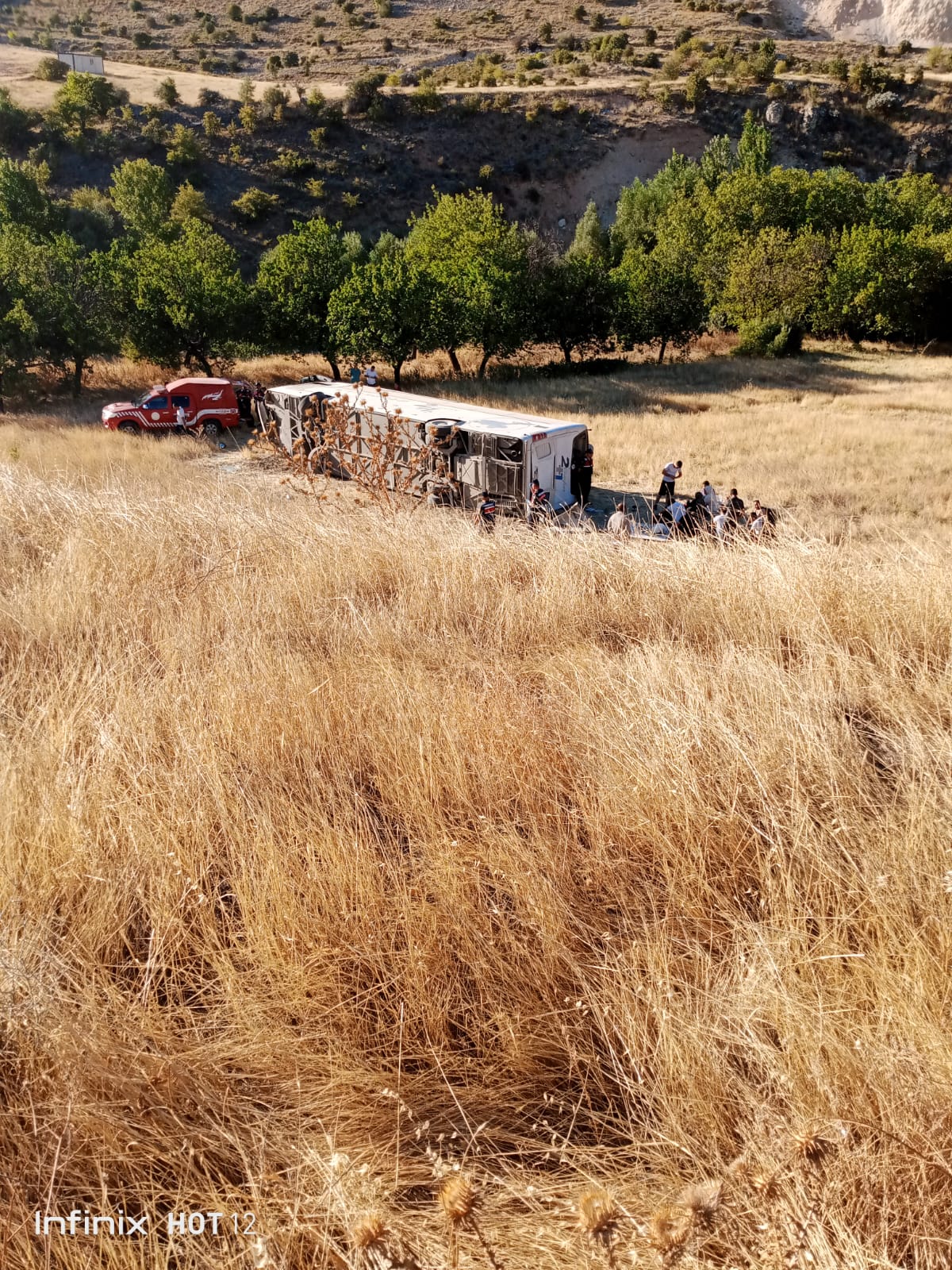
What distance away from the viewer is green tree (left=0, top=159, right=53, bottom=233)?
40219 mm

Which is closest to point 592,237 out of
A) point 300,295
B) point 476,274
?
point 476,274

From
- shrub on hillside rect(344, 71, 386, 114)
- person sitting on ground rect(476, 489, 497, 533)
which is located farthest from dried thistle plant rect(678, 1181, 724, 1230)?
shrub on hillside rect(344, 71, 386, 114)

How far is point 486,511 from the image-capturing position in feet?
42.0

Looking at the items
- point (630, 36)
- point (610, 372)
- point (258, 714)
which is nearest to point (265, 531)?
point (258, 714)

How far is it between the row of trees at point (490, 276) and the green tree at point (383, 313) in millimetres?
74

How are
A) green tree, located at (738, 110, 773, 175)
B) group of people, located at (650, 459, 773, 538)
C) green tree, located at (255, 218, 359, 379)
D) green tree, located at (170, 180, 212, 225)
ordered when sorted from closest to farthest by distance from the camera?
group of people, located at (650, 459, 773, 538)
green tree, located at (255, 218, 359, 379)
green tree, located at (170, 180, 212, 225)
green tree, located at (738, 110, 773, 175)

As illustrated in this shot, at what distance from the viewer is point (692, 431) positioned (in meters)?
24.0

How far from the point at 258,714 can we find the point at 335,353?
106ft

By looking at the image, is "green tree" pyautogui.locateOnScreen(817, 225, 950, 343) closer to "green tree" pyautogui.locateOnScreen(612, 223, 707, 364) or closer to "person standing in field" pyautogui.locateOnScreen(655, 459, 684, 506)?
"green tree" pyautogui.locateOnScreen(612, 223, 707, 364)

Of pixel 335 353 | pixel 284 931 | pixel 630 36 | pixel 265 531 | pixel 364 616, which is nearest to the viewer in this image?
pixel 284 931

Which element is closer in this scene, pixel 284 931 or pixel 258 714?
pixel 284 931

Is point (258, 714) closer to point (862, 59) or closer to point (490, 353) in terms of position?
point (490, 353)

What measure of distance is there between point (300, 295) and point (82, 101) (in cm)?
4439

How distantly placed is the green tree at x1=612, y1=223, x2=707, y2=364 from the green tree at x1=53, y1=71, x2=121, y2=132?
158ft
